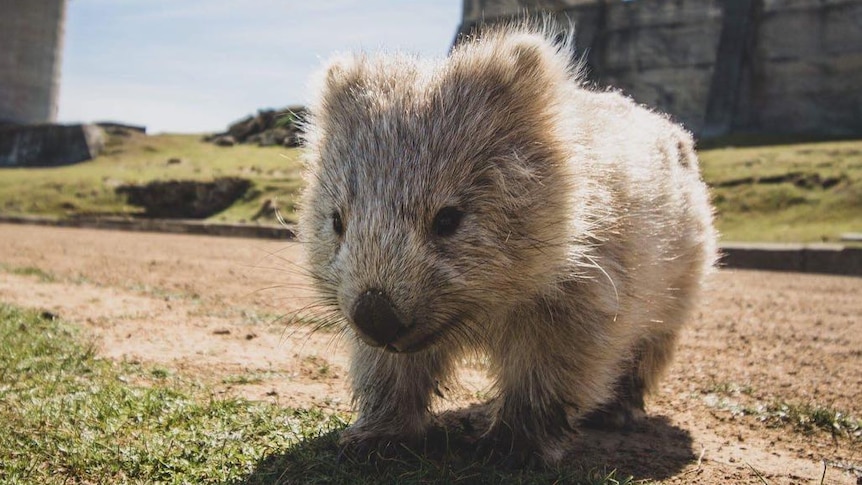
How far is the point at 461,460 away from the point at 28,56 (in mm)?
33825

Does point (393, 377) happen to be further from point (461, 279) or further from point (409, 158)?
point (409, 158)

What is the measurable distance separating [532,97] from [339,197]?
2.48ft

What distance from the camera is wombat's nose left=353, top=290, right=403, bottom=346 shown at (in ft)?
7.13

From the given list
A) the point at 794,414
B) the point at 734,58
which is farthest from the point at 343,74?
the point at 734,58

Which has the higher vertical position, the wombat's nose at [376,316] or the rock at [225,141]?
the rock at [225,141]

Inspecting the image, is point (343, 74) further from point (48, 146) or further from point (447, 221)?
point (48, 146)

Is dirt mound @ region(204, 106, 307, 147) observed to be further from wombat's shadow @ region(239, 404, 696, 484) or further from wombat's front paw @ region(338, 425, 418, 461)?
wombat's front paw @ region(338, 425, 418, 461)

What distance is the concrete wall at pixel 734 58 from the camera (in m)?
23.0

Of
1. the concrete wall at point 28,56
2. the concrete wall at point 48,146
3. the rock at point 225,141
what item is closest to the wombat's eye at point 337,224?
the concrete wall at point 48,146

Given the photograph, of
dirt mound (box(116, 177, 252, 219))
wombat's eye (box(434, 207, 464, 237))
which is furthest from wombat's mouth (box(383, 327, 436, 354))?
dirt mound (box(116, 177, 252, 219))

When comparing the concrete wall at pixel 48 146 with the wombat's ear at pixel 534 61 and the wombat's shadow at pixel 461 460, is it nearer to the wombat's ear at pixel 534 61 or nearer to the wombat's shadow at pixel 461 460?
the wombat's shadow at pixel 461 460

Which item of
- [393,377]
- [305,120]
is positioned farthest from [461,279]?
[305,120]

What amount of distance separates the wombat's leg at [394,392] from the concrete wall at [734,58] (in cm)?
1983

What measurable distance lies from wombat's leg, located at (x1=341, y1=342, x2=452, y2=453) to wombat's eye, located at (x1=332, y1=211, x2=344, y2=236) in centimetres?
45
